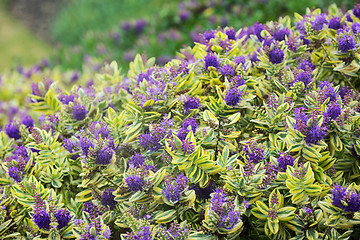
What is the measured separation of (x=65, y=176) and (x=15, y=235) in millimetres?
432

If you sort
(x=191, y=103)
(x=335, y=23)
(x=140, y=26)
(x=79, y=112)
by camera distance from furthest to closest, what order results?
(x=140, y=26) < (x=335, y=23) < (x=79, y=112) < (x=191, y=103)

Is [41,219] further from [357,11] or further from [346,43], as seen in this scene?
[357,11]

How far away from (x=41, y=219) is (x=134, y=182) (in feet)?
1.76

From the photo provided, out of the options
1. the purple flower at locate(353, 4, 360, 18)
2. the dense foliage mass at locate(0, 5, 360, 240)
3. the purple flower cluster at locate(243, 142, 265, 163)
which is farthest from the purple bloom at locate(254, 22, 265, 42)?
the purple flower cluster at locate(243, 142, 265, 163)

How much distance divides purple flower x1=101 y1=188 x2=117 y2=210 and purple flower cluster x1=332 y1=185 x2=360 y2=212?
113 cm

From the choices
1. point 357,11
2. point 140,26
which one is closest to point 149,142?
point 357,11

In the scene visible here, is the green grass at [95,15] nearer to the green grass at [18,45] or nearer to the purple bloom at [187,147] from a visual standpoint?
the green grass at [18,45]

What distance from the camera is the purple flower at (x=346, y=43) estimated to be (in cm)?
207

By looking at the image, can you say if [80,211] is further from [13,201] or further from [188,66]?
[188,66]

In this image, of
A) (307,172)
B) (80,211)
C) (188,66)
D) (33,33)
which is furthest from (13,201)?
(33,33)

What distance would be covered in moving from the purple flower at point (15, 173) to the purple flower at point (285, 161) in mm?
1537

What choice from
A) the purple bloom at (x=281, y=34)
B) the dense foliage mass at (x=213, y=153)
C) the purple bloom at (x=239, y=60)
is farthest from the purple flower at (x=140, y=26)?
the purple bloom at (x=239, y=60)

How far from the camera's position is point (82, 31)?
30.0 feet

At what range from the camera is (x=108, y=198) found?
1.90 metres
